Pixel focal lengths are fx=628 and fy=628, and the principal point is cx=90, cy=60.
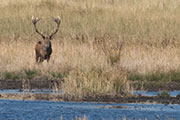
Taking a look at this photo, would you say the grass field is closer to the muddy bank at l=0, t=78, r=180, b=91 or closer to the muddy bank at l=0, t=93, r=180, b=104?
the muddy bank at l=0, t=93, r=180, b=104

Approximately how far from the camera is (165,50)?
21922 mm

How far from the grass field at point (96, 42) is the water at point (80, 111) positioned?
90 cm

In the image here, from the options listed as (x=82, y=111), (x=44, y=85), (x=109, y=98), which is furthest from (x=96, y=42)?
(x=82, y=111)

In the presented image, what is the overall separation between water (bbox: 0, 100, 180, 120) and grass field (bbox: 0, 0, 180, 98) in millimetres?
895

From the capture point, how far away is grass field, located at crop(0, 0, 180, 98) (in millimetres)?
15414

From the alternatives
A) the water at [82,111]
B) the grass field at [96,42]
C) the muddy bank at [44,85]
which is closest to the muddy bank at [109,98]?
the grass field at [96,42]

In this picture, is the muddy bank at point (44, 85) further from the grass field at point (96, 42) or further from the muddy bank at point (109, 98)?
the muddy bank at point (109, 98)

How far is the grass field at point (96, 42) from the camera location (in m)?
15.4

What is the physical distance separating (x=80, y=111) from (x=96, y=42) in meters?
11.2

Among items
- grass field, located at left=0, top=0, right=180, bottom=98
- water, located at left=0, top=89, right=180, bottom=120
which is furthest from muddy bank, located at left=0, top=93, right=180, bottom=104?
water, located at left=0, top=89, right=180, bottom=120

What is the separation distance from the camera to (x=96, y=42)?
2425cm

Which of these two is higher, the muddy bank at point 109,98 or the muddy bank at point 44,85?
the muddy bank at point 44,85

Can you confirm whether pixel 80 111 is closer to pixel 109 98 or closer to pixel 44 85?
pixel 109 98

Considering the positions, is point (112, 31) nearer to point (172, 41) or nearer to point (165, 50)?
point (172, 41)
